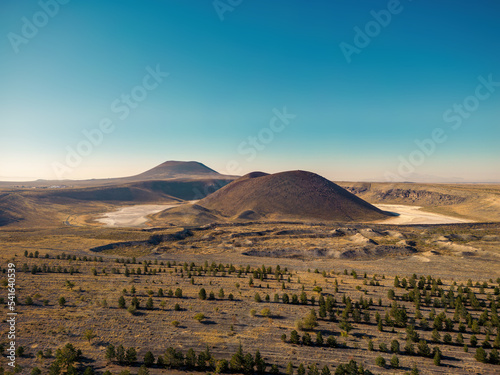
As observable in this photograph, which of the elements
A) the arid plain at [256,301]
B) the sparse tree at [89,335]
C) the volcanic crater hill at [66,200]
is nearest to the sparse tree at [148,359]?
the arid plain at [256,301]

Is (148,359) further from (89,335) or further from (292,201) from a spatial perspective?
(292,201)

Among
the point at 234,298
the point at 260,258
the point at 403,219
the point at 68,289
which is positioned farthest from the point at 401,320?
the point at 403,219

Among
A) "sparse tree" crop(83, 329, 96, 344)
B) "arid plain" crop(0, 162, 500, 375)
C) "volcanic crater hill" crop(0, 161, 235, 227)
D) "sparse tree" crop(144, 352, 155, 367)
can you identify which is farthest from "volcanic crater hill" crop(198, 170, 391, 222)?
"sparse tree" crop(144, 352, 155, 367)

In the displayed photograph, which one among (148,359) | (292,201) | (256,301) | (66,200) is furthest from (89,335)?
(66,200)

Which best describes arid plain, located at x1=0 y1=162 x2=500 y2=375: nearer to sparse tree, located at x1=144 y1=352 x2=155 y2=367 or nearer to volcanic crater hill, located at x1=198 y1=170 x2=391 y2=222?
sparse tree, located at x1=144 y1=352 x2=155 y2=367

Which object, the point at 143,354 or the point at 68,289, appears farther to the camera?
the point at 68,289

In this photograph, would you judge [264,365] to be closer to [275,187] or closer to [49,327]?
[49,327]

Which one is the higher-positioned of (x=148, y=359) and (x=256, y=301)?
(x=148, y=359)

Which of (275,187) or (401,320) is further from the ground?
(275,187)
